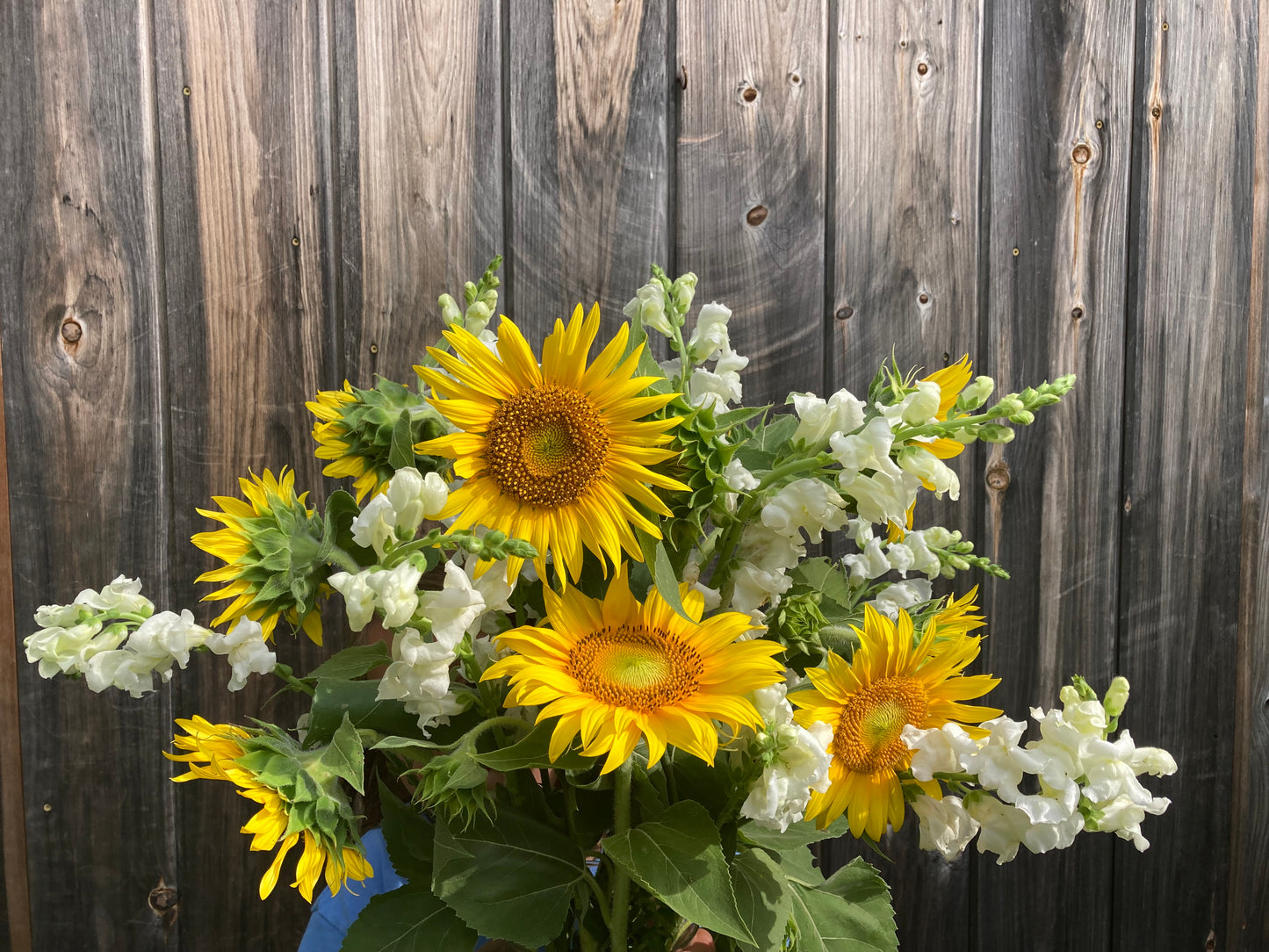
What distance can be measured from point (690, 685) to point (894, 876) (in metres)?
0.92

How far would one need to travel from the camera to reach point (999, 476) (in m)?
1.17

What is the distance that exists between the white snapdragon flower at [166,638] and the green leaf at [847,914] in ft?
1.06

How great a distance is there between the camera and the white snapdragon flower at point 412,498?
0.37 meters

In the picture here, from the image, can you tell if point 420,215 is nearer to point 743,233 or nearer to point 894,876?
point 743,233

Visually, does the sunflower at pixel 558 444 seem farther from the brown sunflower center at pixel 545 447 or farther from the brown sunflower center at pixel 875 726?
the brown sunflower center at pixel 875 726

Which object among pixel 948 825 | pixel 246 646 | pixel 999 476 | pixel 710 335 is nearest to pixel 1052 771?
pixel 948 825

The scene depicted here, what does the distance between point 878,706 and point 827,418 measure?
15 cm

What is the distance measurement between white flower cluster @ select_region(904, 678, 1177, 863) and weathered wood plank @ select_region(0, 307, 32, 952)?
0.99m

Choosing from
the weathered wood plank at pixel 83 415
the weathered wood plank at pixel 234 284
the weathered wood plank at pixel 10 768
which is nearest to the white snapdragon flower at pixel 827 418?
the weathered wood plank at pixel 234 284

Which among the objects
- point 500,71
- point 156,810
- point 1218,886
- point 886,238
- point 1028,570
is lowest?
point 1218,886

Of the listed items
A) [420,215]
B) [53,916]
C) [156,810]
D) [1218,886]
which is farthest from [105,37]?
[1218,886]

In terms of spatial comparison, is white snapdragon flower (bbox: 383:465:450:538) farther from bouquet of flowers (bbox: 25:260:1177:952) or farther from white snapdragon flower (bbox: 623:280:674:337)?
white snapdragon flower (bbox: 623:280:674:337)

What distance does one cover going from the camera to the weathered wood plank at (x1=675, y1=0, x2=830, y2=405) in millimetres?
1054

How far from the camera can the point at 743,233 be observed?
1.07 meters
